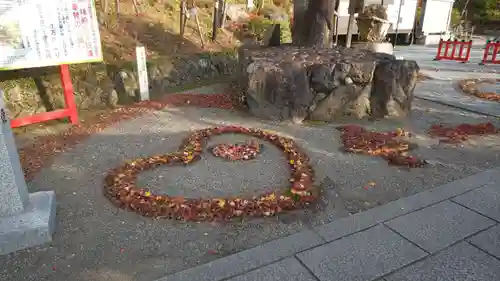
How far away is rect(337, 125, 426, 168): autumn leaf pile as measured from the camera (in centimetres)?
505

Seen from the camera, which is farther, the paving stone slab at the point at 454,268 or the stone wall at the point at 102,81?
the stone wall at the point at 102,81

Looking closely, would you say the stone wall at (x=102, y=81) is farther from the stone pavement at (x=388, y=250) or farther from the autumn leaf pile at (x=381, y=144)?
the stone pavement at (x=388, y=250)

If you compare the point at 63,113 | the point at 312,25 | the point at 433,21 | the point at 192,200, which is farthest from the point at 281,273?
the point at 433,21

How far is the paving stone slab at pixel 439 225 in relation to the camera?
10.7 feet

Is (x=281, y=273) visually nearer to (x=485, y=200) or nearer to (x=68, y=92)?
(x=485, y=200)

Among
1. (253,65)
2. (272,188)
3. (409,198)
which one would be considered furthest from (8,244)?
(253,65)

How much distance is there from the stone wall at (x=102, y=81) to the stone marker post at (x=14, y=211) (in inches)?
159

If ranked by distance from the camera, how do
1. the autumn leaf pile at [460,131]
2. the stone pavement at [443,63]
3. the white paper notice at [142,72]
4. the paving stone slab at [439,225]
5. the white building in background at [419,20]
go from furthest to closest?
1. the white building in background at [419,20]
2. the stone pavement at [443,63]
3. the white paper notice at [142,72]
4. the autumn leaf pile at [460,131]
5. the paving stone slab at [439,225]

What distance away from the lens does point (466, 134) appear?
6.20 m

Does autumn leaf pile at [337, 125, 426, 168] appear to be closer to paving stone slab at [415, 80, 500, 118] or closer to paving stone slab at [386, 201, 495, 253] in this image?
paving stone slab at [386, 201, 495, 253]

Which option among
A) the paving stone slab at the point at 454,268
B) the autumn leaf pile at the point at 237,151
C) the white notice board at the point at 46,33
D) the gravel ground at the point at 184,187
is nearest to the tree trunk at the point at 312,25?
the gravel ground at the point at 184,187

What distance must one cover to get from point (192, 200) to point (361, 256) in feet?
6.51

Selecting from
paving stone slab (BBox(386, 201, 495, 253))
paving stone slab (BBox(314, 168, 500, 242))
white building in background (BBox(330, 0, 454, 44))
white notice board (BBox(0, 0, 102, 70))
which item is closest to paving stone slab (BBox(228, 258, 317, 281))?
paving stone slab (BBox(314, 168, 500, 242))

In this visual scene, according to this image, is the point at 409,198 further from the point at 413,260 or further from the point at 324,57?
the point at 324,57
